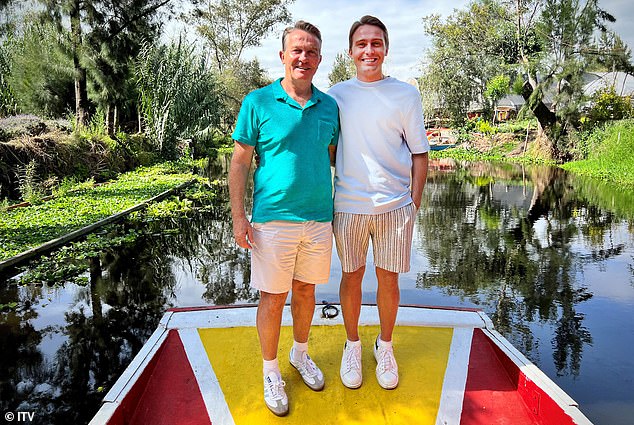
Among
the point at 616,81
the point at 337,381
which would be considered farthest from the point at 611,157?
the point at 616,81

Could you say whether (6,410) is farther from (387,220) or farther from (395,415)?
(387,220)

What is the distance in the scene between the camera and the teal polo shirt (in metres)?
2.41

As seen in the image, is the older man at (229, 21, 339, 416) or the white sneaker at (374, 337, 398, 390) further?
the white sneaker at (374, 337, 398, 390)

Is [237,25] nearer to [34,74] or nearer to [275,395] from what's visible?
[34,74]

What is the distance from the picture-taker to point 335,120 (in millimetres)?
2584

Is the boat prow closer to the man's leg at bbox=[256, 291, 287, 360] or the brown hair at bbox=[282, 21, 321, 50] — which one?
the man's leg at bbox=[256, 291, 287, 360]

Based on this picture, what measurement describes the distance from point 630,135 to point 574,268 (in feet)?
44.8

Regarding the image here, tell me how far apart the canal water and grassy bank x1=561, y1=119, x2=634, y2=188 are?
301 inches

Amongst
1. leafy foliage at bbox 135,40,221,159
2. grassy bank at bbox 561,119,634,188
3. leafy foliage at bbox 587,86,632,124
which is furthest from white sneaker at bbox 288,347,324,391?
leafy foliage at bbox 587,86,632,124

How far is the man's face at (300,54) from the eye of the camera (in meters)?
2.44

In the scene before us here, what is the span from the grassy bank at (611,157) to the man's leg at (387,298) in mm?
14773

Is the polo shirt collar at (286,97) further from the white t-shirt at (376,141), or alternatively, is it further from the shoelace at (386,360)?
the shoelace at (386,360)

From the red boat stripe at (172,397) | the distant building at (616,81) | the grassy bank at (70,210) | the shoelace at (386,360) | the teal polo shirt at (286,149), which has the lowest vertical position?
the red boat stripe at (172,397)

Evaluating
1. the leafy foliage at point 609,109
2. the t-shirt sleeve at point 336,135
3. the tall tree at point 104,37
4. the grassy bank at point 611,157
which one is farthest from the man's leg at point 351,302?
the leafy foliage at point 609,109
